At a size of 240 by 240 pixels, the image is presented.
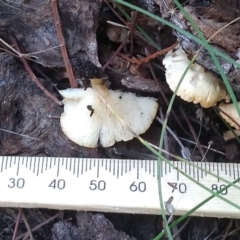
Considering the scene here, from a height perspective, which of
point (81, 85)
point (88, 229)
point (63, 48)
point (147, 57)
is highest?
point (147, 57)


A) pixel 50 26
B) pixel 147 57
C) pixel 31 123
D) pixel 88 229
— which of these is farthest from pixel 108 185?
pixel 50 26

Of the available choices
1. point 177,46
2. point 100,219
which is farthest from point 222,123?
point 100,219

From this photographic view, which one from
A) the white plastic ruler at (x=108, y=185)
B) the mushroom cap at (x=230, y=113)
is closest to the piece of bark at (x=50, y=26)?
the white plastic ruler at (x=108, y=185)

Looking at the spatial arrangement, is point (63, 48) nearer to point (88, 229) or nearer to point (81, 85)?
point (81, 85)

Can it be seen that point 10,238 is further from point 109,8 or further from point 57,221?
point 109,8

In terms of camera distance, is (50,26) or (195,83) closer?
(195,83)

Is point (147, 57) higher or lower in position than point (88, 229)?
higher

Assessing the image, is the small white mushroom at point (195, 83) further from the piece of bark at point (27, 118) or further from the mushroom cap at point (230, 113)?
the piece of bark at point (27, 118)
